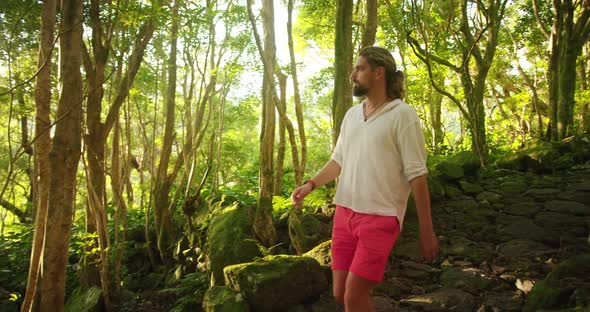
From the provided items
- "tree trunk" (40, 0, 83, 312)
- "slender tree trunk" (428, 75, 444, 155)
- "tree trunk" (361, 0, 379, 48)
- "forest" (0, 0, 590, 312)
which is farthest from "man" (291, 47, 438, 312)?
"slender tree trunk" (428, 75, 444, 155)

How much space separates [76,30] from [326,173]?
313 centimetres

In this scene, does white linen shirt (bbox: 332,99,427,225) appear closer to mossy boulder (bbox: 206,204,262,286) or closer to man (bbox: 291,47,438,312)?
man (bbox: 291,47,438,312)

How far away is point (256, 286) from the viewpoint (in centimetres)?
370

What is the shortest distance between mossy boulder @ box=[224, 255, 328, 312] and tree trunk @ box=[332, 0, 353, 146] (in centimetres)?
242

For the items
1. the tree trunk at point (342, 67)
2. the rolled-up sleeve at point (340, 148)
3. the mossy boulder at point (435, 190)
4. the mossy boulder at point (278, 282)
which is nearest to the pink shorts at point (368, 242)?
the rolled-up sleeve at point (340, 148)

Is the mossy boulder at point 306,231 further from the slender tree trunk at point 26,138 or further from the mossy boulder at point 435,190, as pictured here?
the slender tree trunk at point 26,138

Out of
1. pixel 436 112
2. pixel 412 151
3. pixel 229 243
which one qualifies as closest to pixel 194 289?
pixel 229 243

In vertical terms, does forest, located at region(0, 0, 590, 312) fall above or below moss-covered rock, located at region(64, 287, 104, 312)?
above

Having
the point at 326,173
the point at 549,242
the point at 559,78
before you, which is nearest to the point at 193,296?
the point at 326,173

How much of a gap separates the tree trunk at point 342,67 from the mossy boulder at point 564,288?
3.38m

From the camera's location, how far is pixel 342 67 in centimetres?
578

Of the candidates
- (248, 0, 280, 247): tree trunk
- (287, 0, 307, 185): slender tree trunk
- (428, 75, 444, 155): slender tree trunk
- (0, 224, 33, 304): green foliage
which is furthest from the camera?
(428, 75, 444, 155): slender tree trunk

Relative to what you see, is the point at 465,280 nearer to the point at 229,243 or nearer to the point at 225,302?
the point at 225,302

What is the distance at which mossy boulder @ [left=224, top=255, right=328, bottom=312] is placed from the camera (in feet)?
12.1
